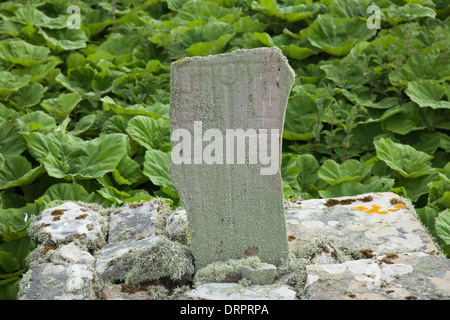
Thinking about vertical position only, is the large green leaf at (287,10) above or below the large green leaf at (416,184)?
above

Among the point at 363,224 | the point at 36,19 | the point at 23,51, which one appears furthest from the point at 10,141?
the point at 363,224

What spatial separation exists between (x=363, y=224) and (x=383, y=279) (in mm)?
646

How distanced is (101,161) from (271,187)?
1.78 meters

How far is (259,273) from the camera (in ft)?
8.59

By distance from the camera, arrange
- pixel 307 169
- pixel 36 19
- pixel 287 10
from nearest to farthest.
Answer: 1. pixel 307 169
2. pixel 287 10
3. pixel 36 19

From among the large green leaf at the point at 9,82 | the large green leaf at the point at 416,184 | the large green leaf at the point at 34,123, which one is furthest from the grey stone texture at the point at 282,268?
the large green leaf at the point at 9,82

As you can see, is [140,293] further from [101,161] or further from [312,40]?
[312,40]

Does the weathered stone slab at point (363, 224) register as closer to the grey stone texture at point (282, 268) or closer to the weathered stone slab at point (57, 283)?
the grey stone texture at point (282, 268)

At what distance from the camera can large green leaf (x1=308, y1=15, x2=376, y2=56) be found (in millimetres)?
5414

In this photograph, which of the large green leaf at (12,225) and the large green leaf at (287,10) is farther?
the large green leaf at (287,10)

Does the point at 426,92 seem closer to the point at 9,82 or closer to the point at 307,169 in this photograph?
the point at 307,169

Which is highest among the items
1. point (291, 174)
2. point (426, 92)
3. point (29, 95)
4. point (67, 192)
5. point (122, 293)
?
point (29, 95)

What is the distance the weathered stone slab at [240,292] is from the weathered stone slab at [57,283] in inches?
19.0

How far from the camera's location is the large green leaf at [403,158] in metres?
4.00
